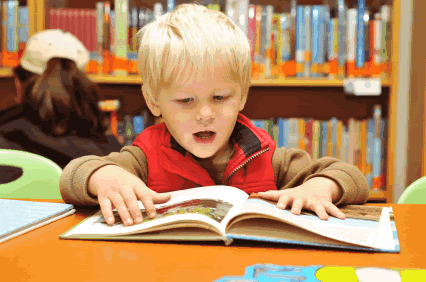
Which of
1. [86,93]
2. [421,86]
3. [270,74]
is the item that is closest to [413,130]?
[421,86]

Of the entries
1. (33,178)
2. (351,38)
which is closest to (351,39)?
(351,38)

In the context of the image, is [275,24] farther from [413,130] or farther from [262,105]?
[413,130]

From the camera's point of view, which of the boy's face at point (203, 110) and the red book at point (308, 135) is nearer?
the boy's face at point (203, 110)

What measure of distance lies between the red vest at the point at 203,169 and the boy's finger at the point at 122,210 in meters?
0.25

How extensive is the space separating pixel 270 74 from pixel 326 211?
1450 millimetres

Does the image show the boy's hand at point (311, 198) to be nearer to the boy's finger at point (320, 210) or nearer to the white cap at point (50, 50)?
the boy's finger at point (320, 210)

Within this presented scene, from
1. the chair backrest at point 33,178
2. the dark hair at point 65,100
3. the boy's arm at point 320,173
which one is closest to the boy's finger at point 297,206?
the boy's arm at point 320,173

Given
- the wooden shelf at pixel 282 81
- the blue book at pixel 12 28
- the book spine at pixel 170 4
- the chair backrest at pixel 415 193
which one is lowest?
the chair backrest at pixel 415 193

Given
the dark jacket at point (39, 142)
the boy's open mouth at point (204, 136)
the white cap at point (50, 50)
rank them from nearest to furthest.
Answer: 1. the boy's open mouth at point (204, 136)
2. the dark jacket at point (39, 142)
3. the white cap at point (50, 50)

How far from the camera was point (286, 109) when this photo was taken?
2.30 m

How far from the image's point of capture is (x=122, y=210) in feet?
1.80

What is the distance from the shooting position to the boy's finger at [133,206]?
20.8 inches

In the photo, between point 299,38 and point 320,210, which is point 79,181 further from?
point 299,38

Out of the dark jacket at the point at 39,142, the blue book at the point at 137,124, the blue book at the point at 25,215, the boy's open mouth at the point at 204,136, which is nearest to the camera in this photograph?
the blue book at the point at 25,215
